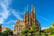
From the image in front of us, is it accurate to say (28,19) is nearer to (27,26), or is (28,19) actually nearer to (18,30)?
(27,26)

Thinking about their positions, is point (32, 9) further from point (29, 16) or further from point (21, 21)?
point (21, 21)

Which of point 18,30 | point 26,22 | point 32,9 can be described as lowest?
point 18,30

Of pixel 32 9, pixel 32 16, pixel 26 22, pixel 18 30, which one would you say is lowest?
pixel 18 30

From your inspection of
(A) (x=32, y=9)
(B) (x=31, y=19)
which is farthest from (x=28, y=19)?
(A) (x=32, y=9)

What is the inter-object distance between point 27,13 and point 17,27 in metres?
15.8

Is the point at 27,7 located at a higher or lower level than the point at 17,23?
higher

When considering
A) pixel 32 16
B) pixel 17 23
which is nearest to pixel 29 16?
pixel 32 16

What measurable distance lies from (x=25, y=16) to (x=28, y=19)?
3839 mm

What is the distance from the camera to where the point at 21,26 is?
8669 cm

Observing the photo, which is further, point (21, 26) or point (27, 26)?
point (21, 26)

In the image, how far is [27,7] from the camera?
84125 mm

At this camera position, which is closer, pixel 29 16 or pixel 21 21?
pixel 29 16

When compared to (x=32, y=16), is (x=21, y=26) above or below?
below

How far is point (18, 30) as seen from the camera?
84.6 metres
